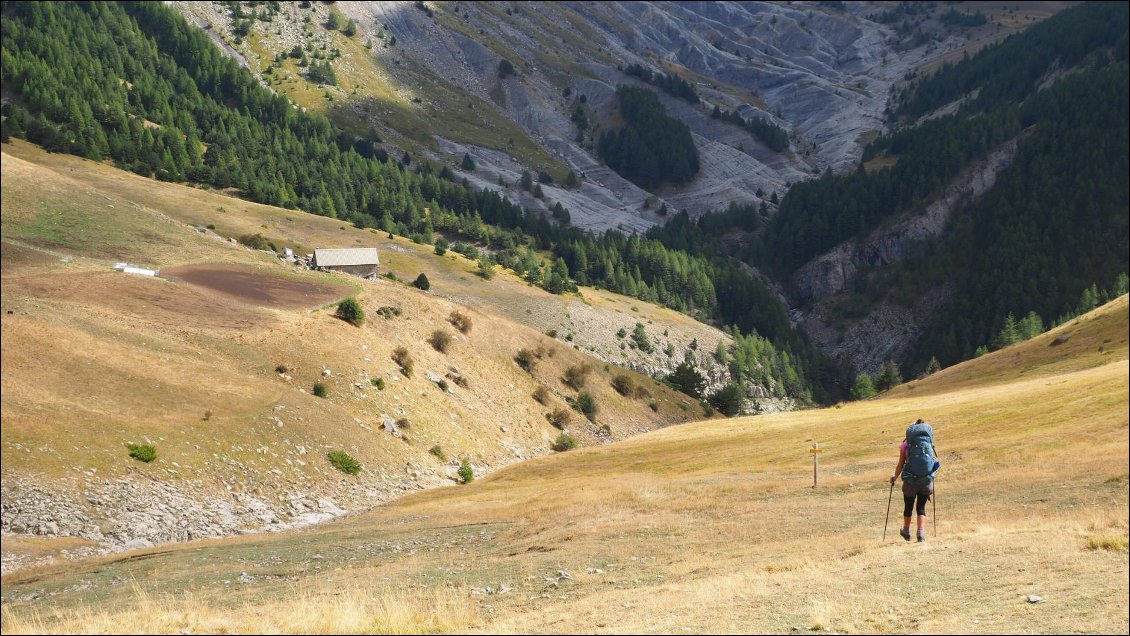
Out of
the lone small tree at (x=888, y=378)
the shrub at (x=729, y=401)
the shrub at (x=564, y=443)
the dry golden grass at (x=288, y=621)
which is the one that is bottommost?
the shrub at (x=564, y=443)

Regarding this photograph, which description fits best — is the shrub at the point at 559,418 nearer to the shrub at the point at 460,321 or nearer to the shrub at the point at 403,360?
the shrub at the point at 460,321

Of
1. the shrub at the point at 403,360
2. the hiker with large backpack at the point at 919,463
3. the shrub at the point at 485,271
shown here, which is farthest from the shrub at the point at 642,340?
the hiker with large backpack at the point at 919,463

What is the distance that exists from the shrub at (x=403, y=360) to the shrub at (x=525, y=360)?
21.4 m

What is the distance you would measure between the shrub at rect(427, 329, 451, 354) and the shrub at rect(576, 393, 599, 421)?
753 inches

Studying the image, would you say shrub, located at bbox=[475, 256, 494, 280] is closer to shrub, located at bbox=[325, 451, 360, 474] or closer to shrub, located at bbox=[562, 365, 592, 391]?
shrub, located at bbox=[562, 365, 592, 391]

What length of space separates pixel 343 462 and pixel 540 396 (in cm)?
3865

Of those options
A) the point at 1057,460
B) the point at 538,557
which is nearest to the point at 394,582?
the point at 538,557

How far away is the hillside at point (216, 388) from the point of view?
141ft

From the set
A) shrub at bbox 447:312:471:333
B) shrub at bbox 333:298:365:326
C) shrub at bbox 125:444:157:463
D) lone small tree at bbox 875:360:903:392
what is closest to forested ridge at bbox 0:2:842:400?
lone small tree at bbox 875:360:903:392

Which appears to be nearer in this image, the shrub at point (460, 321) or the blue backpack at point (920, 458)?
the blue backpack at point (920, 458)

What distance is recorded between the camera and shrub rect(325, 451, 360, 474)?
56.9 metres

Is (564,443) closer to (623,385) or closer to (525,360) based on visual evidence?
(525,360)

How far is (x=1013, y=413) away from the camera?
4725cm

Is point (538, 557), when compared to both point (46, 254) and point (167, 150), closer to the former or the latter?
point (46, 254)
